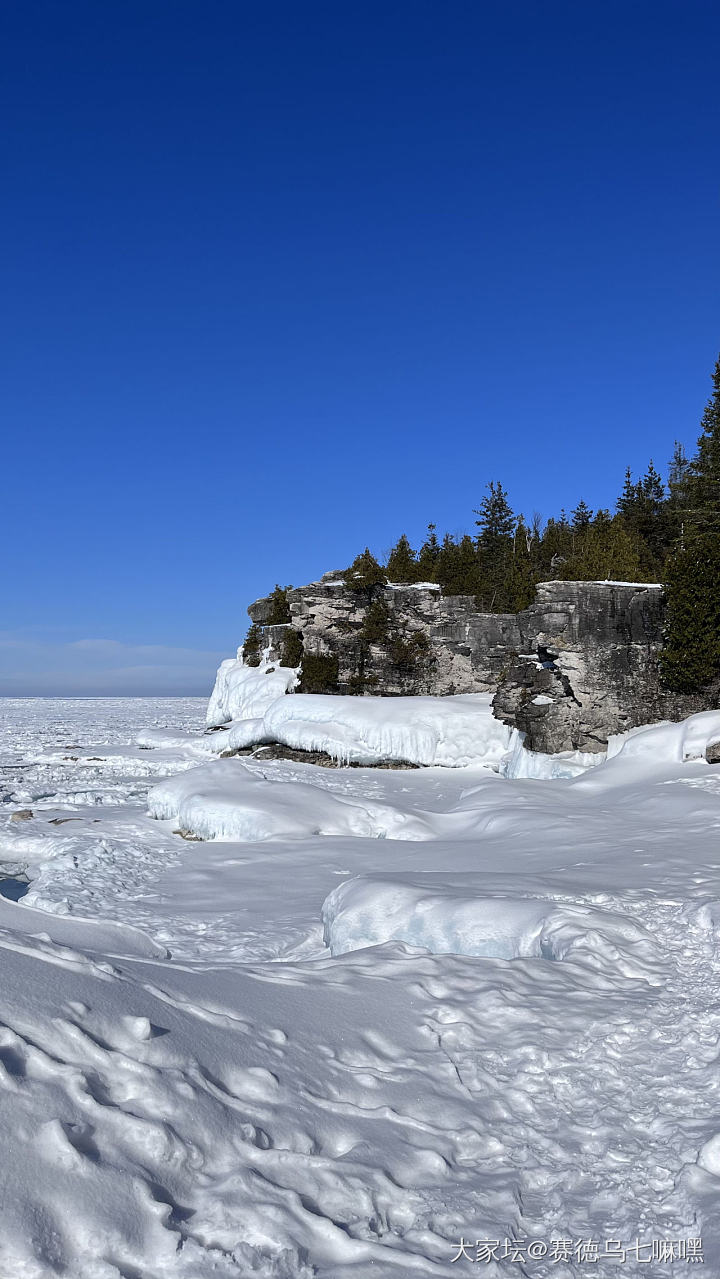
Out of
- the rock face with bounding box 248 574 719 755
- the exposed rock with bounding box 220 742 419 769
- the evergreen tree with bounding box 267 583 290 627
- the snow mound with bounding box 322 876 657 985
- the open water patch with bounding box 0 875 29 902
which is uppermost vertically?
the evergreen tree with bounding box 267 583 290 627

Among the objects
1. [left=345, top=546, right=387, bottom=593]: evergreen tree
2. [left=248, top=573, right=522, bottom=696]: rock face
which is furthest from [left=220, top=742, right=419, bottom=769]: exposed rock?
[left=345, top=546, right=387, bottom=593]: evergreen tree

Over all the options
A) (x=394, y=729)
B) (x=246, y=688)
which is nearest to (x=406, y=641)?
(x=394, y=729)

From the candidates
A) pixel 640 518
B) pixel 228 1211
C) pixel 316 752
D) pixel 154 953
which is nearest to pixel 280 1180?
pixel 228 1211

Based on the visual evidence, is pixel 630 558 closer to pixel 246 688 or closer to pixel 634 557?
pixel 634 557

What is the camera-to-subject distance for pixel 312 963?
5.46m

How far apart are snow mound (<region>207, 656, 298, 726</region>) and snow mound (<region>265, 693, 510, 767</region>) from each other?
148 inches

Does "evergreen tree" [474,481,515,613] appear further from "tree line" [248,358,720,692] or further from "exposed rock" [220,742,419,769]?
"exposed rock" [220,742,419,769]

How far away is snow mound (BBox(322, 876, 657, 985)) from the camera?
5566 mm

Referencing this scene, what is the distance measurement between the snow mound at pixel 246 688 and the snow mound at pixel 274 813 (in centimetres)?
1284

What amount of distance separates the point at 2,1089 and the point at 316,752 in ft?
70.7

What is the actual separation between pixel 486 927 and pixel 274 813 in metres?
7.65

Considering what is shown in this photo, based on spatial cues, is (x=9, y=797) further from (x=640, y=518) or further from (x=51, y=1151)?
(x=640, y=518)

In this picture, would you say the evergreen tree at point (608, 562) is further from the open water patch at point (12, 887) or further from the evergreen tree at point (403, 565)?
the open water patch at point (12, 887)

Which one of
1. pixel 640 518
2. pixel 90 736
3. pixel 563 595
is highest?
pixel 640 518
